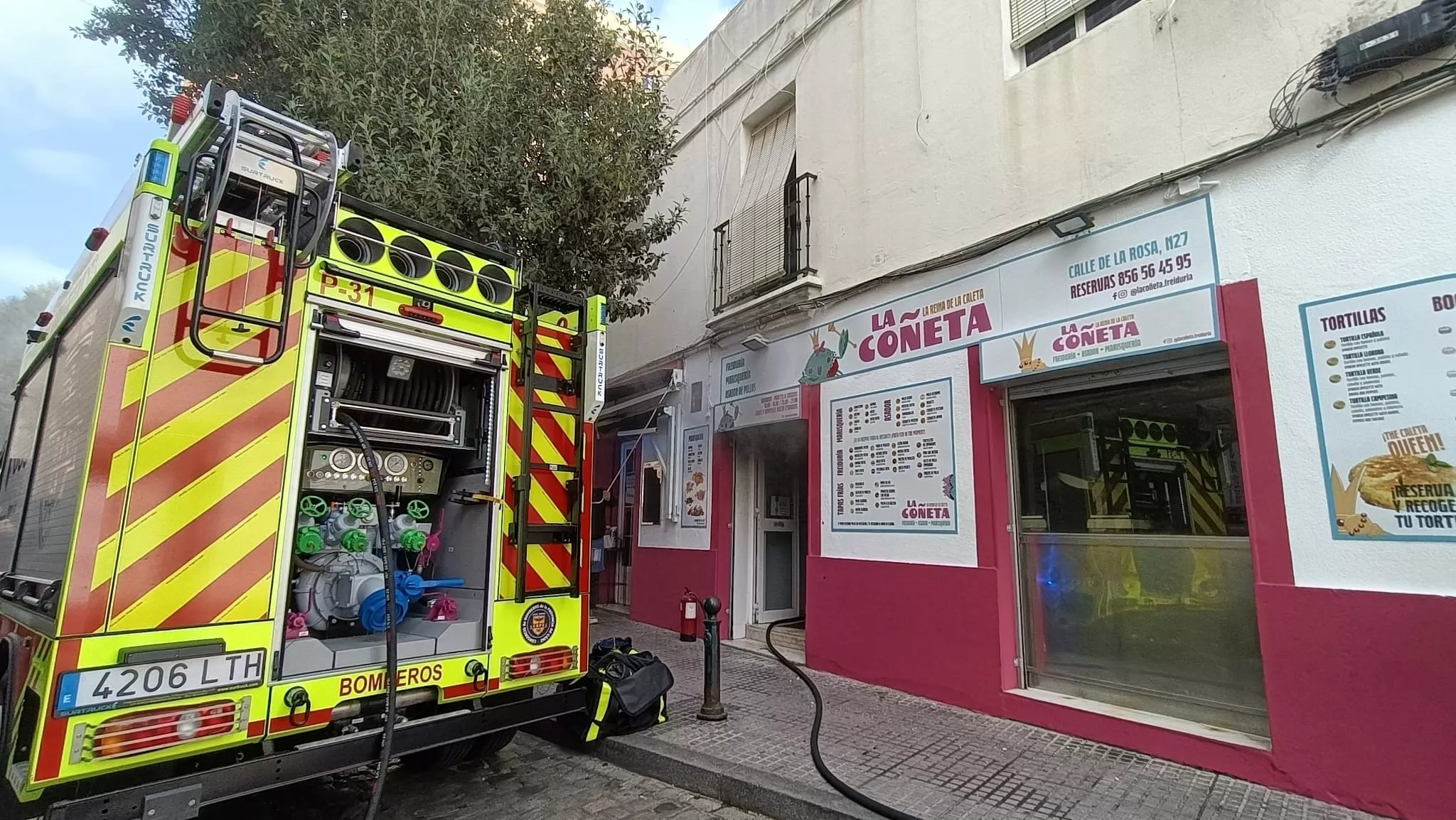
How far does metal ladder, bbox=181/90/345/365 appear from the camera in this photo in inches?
107

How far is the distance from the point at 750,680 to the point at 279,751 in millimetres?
4076

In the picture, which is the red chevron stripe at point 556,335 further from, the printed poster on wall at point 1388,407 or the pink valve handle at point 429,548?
the printed poster on wall at point 1388,407

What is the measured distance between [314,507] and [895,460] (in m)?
4.32

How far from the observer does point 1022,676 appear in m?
5.07

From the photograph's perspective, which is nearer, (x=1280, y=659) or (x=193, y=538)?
(x=193, y=538)

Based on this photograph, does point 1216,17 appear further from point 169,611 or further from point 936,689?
point 169,611

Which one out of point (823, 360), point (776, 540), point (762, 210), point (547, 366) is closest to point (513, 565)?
point (547, 366)

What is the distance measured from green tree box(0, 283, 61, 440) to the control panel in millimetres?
3203

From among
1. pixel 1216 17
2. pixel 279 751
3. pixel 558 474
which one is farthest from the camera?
pixel 1216 17

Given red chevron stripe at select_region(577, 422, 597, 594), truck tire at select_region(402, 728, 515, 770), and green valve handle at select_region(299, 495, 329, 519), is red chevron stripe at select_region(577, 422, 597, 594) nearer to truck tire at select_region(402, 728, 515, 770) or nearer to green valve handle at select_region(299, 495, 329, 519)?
truck tire at select_region(402, 728, 515, 770)

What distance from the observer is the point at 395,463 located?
3.74m

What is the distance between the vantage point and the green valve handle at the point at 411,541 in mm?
3645

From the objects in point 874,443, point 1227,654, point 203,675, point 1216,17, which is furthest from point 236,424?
point 1216,17

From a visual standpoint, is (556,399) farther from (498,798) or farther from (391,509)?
(498,798)
